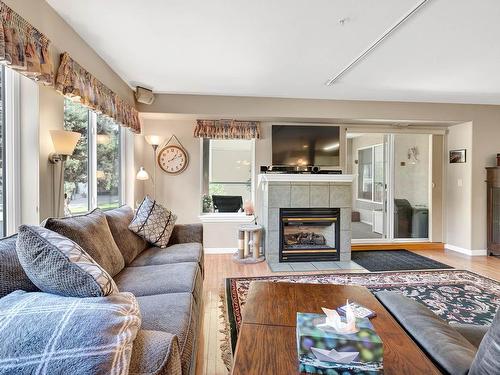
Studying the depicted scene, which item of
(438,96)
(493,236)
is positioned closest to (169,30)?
(438,96)

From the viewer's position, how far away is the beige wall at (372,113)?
4.19 meters

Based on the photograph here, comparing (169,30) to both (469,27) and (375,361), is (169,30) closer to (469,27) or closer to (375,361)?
(469,27)

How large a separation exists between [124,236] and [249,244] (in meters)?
2.19

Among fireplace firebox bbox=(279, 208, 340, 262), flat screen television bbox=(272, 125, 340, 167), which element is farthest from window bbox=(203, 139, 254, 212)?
fireplace firebox bbox=(279, 208, 340, 262)

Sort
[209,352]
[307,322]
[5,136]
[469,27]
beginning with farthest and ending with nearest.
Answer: [469,27], [209,352], [5,136], [307,322]

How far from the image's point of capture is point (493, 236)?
4.50 meters

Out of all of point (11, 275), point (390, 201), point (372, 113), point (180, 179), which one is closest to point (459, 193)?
point (390, 201)

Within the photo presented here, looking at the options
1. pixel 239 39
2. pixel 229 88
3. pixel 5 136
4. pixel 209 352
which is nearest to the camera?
pixel 5 136

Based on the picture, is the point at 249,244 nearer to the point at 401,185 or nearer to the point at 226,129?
the point at 226,129

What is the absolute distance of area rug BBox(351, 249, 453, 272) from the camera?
3947mm

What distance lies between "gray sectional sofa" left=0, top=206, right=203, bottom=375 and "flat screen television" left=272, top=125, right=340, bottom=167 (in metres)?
2.04

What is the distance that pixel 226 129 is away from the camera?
4562 millimetres

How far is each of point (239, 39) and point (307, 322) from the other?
2.35 meters

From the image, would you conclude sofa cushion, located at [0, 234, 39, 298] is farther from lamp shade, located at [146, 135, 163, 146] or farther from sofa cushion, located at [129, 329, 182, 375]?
lamp shade, located at [146, 135, 163, 146]
